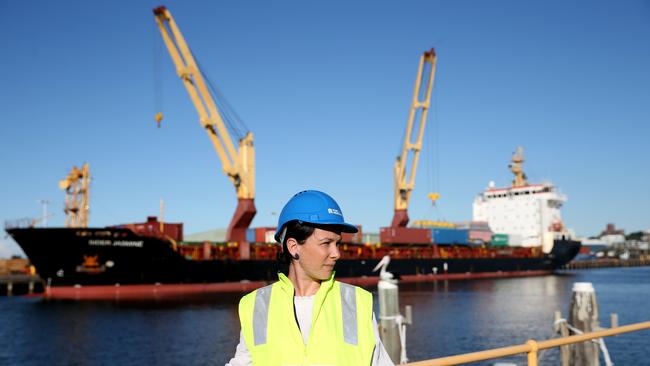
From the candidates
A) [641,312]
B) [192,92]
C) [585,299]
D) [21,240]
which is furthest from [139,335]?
[192,92]

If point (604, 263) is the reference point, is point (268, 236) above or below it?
above

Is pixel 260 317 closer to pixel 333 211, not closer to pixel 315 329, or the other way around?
pixel 315 329

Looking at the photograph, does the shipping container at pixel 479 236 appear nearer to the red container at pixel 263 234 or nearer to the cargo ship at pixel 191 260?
the cargo ship at pixel 191 260

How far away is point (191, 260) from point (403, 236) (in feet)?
84.6

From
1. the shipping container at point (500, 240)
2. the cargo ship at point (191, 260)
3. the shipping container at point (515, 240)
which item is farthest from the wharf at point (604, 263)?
the cargo ship at point (191, 260)

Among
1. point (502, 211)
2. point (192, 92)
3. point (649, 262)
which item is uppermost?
point (192, 92)

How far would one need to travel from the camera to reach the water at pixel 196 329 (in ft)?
60.0

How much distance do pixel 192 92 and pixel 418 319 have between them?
28.5 meters

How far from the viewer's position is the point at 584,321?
345 inches

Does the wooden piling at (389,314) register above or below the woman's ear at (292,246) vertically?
below

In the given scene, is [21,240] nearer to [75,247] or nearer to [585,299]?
[75,247]

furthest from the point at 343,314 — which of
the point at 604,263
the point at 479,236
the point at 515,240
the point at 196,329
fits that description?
the point at 604,263

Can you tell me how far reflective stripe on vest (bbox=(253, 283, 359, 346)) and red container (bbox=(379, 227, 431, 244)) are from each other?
57.5m

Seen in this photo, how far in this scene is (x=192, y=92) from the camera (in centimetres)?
→ 4678
